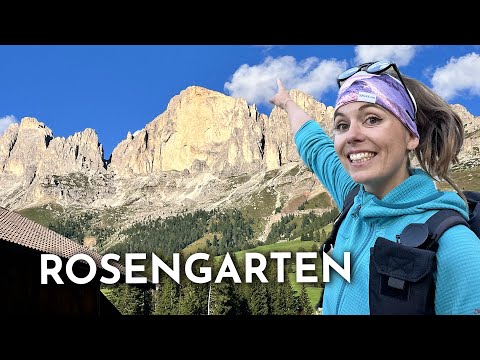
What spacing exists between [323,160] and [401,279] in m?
1.00

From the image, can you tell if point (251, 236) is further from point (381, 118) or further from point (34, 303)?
point (381, 118)

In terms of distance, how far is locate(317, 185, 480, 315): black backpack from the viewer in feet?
4.30

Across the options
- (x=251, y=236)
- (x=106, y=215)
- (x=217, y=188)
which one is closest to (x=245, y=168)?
(x=217, y=188)

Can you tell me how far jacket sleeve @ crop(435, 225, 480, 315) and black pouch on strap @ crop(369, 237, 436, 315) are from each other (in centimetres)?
3

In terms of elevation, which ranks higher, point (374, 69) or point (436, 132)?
point (374, 69)

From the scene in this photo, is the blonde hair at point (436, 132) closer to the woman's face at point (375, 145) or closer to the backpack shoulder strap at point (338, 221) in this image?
the woman's face at point (375, 145)

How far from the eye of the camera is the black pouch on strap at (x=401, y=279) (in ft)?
4.30

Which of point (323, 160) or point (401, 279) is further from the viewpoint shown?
point (323, 160)

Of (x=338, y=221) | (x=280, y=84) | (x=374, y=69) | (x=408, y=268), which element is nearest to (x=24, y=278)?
(x=280, y=84)

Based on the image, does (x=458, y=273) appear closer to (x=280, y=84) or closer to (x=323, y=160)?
(x=323, y=160)

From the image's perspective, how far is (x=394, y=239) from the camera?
1.51 meters

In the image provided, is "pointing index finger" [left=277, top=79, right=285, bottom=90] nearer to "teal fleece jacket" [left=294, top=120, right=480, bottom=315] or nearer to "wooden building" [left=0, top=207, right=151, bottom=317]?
"teal fleece jacket" [left=294, top=120, right=480, bottom=315]

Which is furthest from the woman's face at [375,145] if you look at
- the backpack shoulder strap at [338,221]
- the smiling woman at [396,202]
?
the backpack shoulder strap at [338,221]

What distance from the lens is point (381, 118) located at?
159 centimetres
